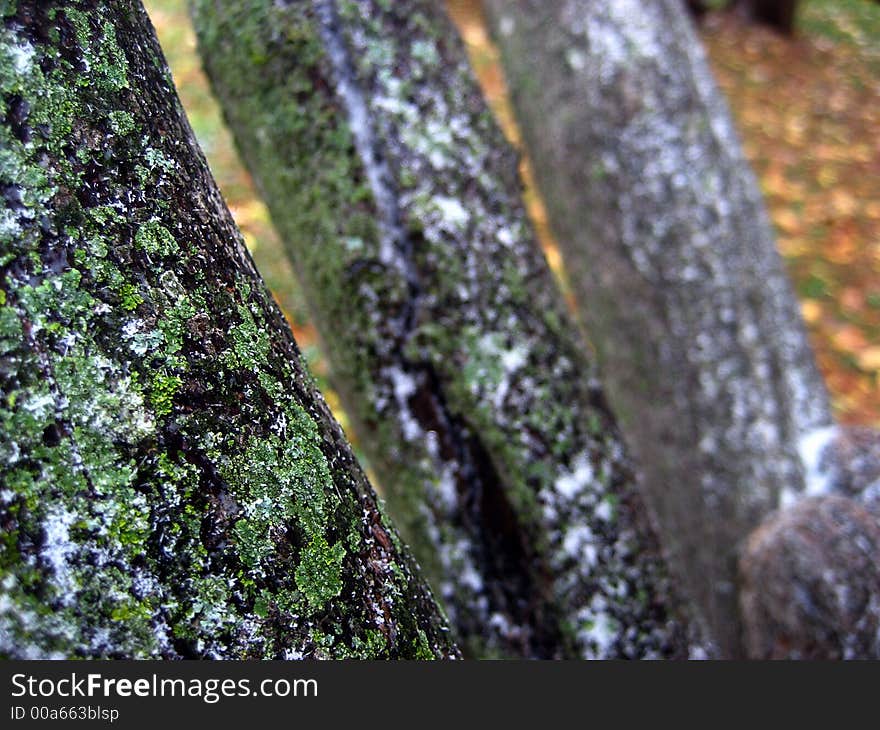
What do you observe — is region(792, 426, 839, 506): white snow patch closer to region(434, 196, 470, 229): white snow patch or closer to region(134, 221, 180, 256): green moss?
region(434, 196, 470, 229): white snow patch

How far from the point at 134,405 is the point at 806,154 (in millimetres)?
5382

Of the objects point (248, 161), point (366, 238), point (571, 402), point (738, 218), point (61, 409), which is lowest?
point (61, 409)

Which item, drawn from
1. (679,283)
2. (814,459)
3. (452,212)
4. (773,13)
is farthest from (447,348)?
(773,13)

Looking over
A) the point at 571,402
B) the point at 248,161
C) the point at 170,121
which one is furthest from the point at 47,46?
the point at 571,402

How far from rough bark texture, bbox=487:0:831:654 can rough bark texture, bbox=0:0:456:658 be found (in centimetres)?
140

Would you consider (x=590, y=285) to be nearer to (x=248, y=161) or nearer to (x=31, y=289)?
(x=248, y=161)

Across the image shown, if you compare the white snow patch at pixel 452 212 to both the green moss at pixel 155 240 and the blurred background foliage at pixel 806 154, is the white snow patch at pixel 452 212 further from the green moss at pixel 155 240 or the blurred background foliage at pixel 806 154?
the blurred background foliage at pixel 806 154

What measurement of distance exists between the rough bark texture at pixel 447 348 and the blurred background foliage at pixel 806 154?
118 cm

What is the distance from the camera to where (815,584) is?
1558 mm

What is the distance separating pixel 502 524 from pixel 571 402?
241 millimetres

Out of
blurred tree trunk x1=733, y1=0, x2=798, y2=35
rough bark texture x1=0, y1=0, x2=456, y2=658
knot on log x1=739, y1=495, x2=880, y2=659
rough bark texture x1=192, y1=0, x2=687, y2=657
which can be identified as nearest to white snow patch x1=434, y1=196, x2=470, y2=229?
rough bark texture x1=192, y1=0, x2=687, y2=657

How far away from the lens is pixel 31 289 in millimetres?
595

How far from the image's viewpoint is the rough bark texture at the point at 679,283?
1.92 m

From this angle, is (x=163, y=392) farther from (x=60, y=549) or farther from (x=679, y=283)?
(x=679, y=283)
